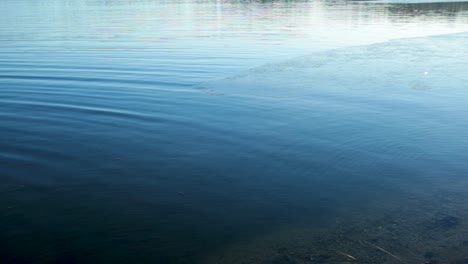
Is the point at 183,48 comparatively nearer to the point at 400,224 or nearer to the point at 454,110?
the point at 454,110

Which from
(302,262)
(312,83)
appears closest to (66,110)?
(312,83)

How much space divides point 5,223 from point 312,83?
982 cm

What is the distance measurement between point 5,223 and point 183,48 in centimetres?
1770

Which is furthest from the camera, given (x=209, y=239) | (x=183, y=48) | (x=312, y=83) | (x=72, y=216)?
(x=183, y=48)

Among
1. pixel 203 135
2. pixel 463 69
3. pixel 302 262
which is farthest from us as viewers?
pixel 463 69

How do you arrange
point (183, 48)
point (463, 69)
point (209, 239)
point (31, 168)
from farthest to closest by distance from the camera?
1. point (183, 48)
2. point (463, 69)
3. point (31, 168)
4. point (209, 239)

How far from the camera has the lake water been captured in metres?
5.42

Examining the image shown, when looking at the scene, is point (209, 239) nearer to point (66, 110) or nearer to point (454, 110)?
point (66, 110)

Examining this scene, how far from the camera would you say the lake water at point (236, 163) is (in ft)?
17.8

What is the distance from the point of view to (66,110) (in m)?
11.1

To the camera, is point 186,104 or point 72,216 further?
point 186,104

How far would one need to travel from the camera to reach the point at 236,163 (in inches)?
308

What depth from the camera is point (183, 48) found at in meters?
22.8

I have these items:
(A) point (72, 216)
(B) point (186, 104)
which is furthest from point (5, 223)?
(B) point (186, 104)
